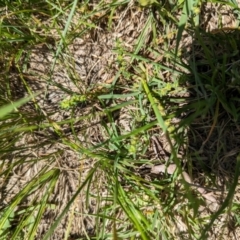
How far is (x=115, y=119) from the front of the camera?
1.60 meters

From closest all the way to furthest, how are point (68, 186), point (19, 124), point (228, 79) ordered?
point (228, 79), point (19, 124), point (68, 186)

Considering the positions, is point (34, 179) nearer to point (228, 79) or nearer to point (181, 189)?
point (181, 189)

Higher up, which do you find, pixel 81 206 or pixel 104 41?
pixel 104 41

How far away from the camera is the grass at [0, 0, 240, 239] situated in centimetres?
149

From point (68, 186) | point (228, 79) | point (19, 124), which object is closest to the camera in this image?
point (228, 79)

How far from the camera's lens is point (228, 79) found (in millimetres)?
1449

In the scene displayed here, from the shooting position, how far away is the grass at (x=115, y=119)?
4.89 feet

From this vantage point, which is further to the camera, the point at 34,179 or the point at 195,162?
the point at 34,179

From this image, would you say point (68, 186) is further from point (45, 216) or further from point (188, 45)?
point (188, 45)

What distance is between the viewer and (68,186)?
65.9 inches

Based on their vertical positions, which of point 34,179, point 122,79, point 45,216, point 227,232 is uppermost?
point 122,79

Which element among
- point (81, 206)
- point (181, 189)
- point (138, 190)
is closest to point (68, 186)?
point (81, 206)

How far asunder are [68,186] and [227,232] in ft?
2.26

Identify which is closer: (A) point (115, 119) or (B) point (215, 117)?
(B) point (215, 117)
